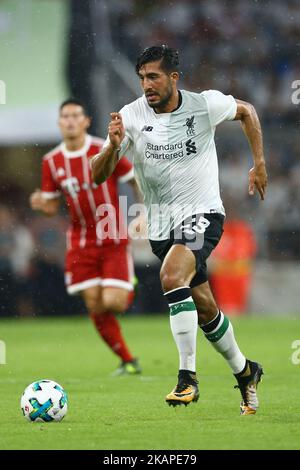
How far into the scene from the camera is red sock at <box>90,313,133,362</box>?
9406 mm

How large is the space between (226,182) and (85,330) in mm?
4150

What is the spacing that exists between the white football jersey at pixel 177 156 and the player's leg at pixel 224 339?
465 millimetres

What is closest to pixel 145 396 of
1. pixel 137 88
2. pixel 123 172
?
pixel 123 172

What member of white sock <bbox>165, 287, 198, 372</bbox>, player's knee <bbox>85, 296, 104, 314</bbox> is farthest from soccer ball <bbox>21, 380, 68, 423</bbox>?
player's knee <bbox>85, 296, 104, 314</bbox>

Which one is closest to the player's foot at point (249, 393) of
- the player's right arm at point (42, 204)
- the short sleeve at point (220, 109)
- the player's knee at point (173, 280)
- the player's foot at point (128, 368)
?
the player's knee at point (173, 280)

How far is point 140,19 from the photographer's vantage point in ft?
60.8

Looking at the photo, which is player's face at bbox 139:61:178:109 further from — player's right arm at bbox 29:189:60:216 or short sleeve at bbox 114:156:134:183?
player's right arm at bbox 29:189:60:216

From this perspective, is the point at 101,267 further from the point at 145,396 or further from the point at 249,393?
the point at 249,393

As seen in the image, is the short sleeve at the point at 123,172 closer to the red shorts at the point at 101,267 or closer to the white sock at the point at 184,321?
the red shorts at the point at 101,267

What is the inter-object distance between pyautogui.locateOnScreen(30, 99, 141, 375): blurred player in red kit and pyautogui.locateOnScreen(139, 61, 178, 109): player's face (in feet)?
9.97

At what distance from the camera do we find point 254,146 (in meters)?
6.54

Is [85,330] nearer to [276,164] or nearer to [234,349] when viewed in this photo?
[276,164]

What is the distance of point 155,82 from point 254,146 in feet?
2.36


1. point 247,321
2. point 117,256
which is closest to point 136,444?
point 117,256
